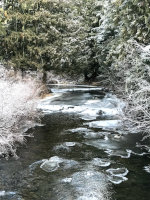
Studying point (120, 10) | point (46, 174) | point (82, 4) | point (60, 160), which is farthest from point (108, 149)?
point (82, 4)

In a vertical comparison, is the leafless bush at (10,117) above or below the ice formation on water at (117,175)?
above

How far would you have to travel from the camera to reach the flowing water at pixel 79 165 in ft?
21.6

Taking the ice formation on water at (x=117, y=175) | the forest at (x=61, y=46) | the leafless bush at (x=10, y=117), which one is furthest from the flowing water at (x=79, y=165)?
the forest at (x=61, y=46)

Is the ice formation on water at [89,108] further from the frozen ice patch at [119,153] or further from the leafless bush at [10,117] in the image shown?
the frozen ice patch at [119,153]

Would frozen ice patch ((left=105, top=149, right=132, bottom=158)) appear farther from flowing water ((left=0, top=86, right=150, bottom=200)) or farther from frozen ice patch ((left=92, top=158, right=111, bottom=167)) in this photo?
frozen ice patch ((left=92, top=158, right=111, bottom=167))

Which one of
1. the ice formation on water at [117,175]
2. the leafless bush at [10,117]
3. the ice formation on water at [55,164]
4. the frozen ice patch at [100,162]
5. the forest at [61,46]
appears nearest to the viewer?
the ice formation on water at [117,175]

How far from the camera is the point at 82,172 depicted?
304 inches

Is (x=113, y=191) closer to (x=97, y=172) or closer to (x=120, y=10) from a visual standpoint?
(x=97, y=172)

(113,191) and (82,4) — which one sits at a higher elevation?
(82,4)

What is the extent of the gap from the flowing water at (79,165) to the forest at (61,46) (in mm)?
815

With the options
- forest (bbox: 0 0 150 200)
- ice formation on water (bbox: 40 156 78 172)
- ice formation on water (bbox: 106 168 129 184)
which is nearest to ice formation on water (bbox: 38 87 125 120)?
forest (bbox: 0 0 150 200)

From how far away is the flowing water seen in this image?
659cm

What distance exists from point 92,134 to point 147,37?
4.49 metres

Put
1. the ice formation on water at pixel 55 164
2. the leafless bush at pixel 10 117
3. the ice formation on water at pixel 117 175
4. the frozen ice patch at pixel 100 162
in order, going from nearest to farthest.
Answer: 1. the ice formation on water at pixel 117 175
2. the ice formation on water at pixel 55 164
3. the frozen ice patch at pixel 100 162
4. the leafless bush at pixel 10 117
